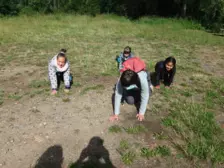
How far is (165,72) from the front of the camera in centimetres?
672

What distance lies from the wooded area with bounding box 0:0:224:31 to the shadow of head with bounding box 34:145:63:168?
66.6 ft

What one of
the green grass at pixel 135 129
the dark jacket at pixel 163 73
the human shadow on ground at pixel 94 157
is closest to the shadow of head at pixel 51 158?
the human shadow on ground at pixel 94 157

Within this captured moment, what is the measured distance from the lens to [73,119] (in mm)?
5266

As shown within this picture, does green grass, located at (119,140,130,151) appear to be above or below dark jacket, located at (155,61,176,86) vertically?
below

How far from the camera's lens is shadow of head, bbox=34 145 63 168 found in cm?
399

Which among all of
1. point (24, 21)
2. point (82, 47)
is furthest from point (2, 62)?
point (24, 21)

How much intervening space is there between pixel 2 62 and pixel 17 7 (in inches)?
824

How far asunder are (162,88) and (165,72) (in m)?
0.51

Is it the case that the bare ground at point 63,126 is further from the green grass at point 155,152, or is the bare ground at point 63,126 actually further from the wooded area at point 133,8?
the wooded area at point 133,8

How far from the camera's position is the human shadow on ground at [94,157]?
157 inches

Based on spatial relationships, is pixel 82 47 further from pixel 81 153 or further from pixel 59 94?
pixel 81 153

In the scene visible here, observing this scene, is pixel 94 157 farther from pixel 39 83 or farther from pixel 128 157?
pixel 39 83

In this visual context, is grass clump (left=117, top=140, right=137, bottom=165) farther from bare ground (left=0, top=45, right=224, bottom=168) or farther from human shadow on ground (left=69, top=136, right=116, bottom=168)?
human shadow on ground (left=69, top=136, right=116, bottom=168)

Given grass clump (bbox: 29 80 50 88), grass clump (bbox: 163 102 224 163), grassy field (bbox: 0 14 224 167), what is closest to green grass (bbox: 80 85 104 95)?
grassy field (bbox: 0 14 224 167)
